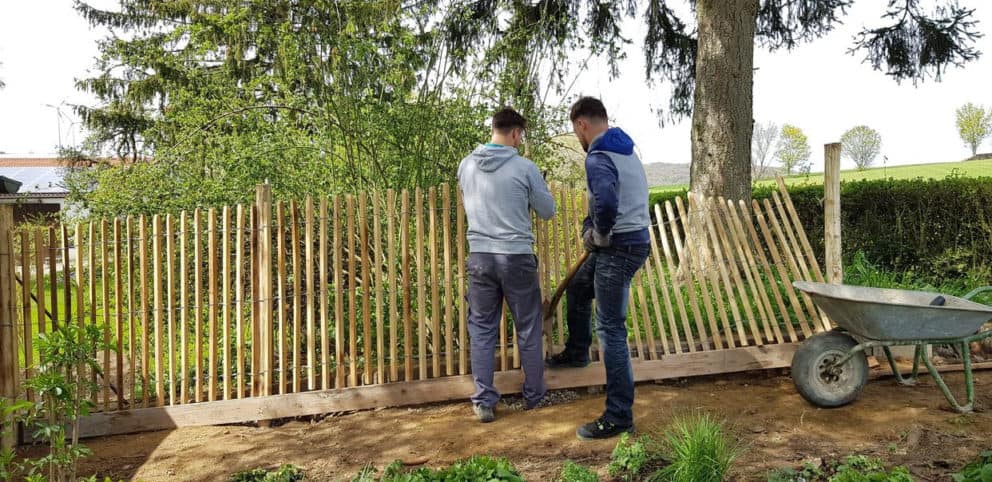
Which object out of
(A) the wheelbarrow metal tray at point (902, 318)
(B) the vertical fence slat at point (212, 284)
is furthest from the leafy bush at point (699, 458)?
(B) the vertical fence slat at point (212, 284)

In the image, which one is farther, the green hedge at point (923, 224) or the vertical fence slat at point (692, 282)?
the green hedge at point (923, 224)

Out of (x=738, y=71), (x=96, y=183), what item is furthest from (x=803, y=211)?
(x=96, y=183)

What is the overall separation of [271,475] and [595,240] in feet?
6.30

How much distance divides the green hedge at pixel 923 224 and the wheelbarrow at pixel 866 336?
3742mm

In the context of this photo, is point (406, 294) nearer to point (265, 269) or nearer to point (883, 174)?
point (265, 269)

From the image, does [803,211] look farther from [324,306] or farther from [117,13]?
[117,13]

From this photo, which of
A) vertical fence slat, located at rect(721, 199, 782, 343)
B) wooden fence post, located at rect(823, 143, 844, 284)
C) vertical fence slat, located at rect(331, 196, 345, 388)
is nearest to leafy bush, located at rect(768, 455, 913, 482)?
vertical fence slat, located at rect(721, 199, 782, 343)

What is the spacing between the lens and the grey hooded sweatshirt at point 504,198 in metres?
3.86

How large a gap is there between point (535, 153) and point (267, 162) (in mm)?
1948

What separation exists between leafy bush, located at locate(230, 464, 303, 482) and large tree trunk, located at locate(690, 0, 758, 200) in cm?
477

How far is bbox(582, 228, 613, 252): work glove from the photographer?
11.5 ft

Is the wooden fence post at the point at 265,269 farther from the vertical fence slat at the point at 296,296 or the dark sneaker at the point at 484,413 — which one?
the dark sneaker at the point at 484,413

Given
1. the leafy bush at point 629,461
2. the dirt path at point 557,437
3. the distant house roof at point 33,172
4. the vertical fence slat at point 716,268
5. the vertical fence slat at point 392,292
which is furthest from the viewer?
the distant house roof at point 33,172

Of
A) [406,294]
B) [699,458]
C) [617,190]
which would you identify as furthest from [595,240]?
[406,294]
